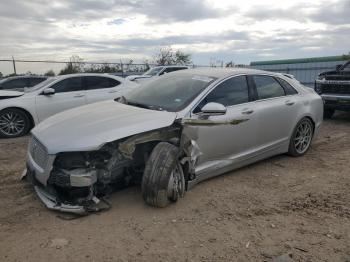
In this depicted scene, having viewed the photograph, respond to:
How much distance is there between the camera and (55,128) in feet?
15.4

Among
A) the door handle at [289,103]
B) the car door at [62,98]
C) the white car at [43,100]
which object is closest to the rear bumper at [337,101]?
the door handle at [289,103]

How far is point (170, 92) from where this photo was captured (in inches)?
214

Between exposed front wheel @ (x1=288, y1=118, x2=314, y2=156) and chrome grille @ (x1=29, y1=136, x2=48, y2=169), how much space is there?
3976 millimetres

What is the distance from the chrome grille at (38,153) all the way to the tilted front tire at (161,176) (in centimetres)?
111

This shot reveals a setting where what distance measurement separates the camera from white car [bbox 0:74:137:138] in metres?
9.08

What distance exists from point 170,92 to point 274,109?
1696 mm

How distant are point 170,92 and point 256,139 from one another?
57.3 inches

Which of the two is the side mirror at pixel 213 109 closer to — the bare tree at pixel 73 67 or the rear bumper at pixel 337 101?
the rear bumper at pixel 337 101

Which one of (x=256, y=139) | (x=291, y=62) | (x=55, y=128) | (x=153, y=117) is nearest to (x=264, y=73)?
(x=256, y=139)

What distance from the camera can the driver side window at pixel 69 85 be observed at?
952 centimetres

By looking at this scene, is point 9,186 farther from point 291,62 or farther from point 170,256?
point 291,62

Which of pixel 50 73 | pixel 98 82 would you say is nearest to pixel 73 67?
pixel 50 73

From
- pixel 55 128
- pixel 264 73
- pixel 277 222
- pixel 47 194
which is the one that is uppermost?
pixel 264 73

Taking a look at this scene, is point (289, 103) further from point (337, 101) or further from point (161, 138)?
point (337, 101)
